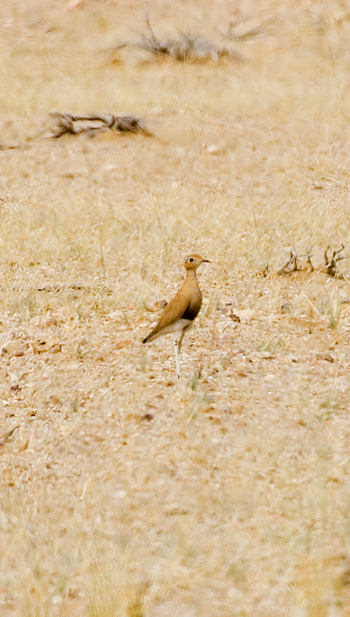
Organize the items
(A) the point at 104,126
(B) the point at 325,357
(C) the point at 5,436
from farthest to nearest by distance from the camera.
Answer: (A) the point at 104,126 → (B) the point at 325,357 → (C) the point at 5,436

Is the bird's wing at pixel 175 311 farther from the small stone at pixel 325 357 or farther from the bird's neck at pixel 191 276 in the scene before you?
the small stone at pixel 325 357

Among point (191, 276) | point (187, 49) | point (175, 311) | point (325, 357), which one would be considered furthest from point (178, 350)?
point (187, 49)

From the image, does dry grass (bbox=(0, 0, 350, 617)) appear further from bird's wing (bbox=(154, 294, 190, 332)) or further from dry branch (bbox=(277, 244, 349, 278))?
bird's wing (bbox=(154, 294, 190, 332))

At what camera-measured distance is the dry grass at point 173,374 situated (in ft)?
10.8

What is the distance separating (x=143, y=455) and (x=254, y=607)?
967 mm

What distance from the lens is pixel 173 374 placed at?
4.42m

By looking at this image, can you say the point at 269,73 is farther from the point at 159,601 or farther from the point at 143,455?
the point at 159,601

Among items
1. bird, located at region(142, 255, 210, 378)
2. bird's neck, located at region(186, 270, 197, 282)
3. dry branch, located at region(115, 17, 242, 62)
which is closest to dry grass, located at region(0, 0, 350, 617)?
bird, located at region(142, 255, 210, 378)

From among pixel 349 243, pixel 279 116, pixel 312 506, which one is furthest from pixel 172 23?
pixel 312 506

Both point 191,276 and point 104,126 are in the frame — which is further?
point 104,126

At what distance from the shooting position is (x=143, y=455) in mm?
3898

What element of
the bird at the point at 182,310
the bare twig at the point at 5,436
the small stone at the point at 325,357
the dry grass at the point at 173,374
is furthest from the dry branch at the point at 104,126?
the bare twig at the point at 5,436

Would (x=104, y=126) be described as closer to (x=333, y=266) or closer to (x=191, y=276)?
(x=333, y=266)

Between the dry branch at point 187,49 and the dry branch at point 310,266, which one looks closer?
the dry branch at point 310,266
